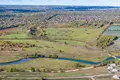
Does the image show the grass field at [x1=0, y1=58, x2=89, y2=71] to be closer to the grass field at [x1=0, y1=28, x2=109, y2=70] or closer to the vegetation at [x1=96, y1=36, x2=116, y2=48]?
the grass field at [x1=0, y1=28, x2=109, y2=70]

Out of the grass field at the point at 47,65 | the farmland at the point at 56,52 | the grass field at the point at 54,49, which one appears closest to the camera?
the farmland at the point at 56,52

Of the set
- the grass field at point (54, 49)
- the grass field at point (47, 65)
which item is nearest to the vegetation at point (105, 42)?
the grass field at point (54, 49)

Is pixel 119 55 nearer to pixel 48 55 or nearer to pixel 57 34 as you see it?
pixel 48 55

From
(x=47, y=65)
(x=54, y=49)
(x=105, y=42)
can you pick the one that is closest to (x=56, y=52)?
(x=54, y=49)

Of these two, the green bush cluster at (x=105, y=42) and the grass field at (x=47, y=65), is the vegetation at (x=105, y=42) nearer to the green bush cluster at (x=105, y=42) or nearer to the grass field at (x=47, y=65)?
the green bush cluster at (x=105, y=42)

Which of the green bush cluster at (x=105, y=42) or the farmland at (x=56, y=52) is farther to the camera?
the green bush cluster at (x=105, y=42)

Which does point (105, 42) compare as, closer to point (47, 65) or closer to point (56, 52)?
point (56, 52)

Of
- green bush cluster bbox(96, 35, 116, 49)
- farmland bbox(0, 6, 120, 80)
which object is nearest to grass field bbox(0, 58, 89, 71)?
farmland bbox(0, 6, 120, 80)

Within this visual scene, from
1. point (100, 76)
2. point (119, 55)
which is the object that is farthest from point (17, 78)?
point (119, 55)

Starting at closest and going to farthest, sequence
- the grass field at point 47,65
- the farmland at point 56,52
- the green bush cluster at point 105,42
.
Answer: the farmland at point 56,52 < the grass field at point 47,65 < the green bush cluster at point 105,42

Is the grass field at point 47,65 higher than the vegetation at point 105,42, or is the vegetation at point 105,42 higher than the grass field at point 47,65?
the vegetation at point 105,42

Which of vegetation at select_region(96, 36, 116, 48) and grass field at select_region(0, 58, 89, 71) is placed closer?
grass field at select_region(0, 58, 89, 71)
